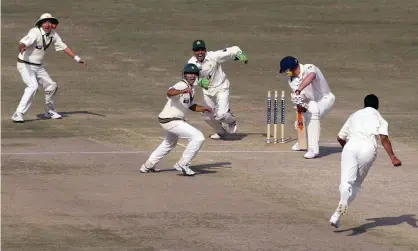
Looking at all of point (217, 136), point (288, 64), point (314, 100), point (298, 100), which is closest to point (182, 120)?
point (288, 64)

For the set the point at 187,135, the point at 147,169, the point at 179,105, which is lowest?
the point at 147,169

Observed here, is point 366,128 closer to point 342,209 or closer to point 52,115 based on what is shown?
point 342,209

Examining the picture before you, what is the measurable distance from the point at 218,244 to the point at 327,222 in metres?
1.93

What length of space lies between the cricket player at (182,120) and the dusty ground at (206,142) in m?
0.38

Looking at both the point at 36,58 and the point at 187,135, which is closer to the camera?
the point at 187,135

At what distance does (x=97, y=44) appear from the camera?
111 feet

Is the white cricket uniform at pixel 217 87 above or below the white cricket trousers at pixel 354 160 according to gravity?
below

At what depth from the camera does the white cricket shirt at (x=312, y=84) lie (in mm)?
20078

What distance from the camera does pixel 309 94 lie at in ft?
66.9

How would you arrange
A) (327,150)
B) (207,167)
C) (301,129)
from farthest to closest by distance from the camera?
(327,150), (301,129), (207,167)

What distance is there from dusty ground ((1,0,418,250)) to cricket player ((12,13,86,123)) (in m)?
0.54

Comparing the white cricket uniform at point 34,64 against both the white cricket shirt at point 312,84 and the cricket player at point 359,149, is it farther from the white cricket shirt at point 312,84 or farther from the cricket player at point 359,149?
the cricket player at point 359,149

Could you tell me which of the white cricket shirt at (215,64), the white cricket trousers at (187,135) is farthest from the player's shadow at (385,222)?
the white cricket shirt at (215,64)

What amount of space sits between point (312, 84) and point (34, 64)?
6466 millimetres
